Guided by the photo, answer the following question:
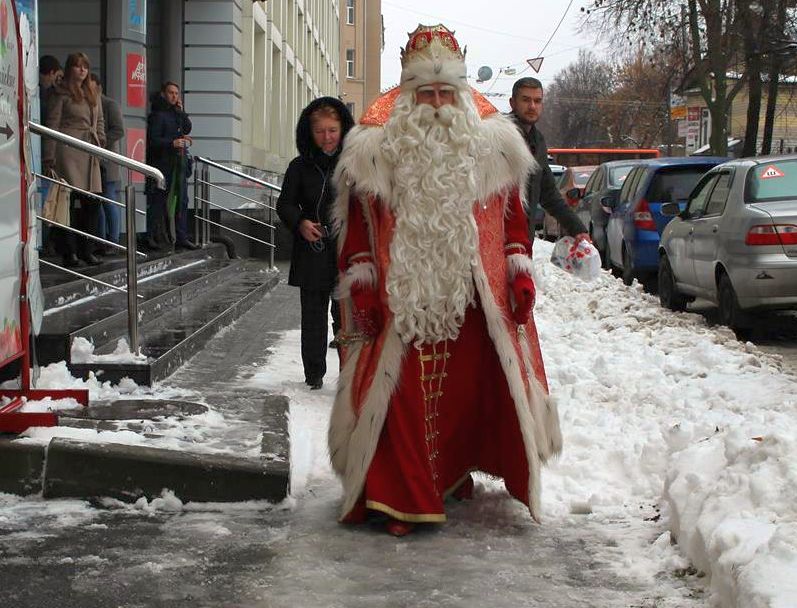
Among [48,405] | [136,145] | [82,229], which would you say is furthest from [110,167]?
[48,405]

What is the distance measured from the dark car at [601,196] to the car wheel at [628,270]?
1.50m

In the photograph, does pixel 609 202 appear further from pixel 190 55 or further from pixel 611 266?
pixel 190 55

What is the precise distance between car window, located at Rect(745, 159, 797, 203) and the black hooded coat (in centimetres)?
491

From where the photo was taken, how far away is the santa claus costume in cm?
506

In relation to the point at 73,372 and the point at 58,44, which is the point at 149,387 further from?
the point at 58,44

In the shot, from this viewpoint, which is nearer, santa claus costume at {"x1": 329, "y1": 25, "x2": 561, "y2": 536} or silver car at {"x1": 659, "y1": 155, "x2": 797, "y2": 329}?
santa claus costume at {"x1": 329, "y1": 25, "x2": 561, "y2": 536}

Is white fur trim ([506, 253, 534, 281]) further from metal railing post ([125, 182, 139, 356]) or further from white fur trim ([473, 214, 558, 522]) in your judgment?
metal railing post ([125, 182, 139, 356])

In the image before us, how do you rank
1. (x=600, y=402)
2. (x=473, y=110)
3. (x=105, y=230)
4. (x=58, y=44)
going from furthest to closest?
(x=58, y=44) < (x=105, y=230) < (x=600, y=402) < (x=473, y=110)

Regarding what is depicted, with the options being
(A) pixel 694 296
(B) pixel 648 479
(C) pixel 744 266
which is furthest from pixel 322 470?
(A) pixel 694 296

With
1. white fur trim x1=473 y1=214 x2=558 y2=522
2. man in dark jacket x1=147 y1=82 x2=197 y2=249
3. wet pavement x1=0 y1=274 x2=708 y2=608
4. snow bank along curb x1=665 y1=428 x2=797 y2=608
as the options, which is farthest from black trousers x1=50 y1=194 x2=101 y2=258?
snow bank along curb x1=665 y1=428 x2=797 y2=608

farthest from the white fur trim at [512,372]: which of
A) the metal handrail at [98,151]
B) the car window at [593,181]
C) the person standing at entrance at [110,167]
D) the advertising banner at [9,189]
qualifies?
the car window at [593,181]

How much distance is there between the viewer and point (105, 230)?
468 inches

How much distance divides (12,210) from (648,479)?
306cm

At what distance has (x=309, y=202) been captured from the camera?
8023mm
